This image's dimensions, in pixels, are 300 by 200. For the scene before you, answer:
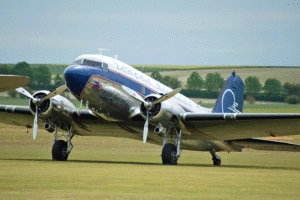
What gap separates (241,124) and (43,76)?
6466 cm

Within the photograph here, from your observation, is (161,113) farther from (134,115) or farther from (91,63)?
(91,63)

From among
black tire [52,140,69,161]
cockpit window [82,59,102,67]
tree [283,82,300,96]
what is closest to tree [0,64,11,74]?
black tire [52,140,69,161]

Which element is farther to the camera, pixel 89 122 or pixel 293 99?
pixel 293 99

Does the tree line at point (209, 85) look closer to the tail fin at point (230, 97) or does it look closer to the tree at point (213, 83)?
the tree at point (213, 83)

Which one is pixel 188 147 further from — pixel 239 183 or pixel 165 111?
pixel 239 183

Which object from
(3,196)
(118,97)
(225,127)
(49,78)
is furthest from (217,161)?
(49,78)

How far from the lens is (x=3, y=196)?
10914 mm

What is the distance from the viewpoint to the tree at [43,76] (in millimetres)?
84812

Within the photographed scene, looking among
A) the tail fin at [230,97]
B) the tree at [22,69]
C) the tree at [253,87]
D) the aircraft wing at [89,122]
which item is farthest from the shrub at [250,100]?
the aircraft wing at [89,122]

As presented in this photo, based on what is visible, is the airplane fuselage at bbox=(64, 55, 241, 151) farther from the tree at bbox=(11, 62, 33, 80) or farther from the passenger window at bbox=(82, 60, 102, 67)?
the tree at bbox=(11, 62, 33, 80)

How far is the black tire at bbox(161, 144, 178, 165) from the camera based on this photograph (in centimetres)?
2403

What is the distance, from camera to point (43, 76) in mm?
84875

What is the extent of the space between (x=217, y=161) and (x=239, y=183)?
14.4 m

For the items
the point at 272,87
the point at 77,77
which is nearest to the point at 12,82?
the point at 77,77
